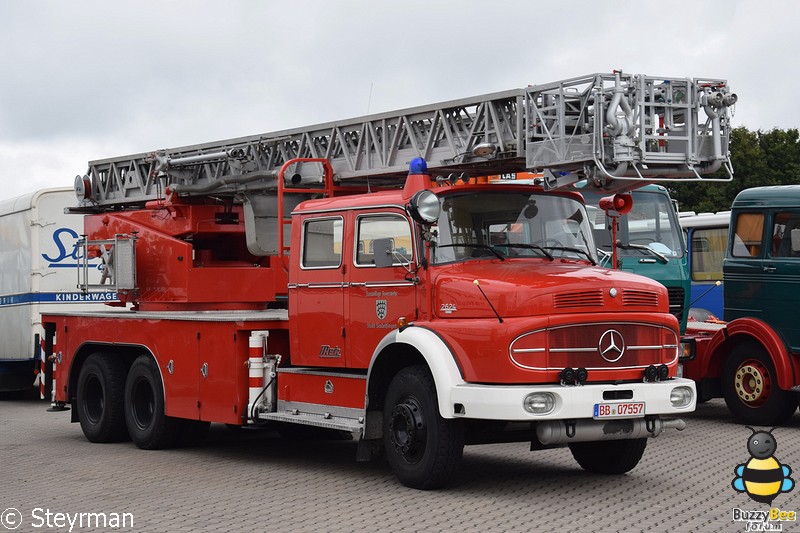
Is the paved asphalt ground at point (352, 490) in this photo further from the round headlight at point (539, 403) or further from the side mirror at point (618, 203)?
the side mirror at point (618, 203)

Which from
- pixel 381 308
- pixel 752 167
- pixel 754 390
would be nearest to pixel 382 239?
pixel 381 308

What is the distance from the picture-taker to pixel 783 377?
14.2 meters

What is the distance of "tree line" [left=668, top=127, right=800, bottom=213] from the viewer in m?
48.5

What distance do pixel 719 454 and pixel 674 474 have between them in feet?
4.90

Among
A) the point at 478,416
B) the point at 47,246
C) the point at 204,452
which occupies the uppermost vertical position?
the point at 47,246

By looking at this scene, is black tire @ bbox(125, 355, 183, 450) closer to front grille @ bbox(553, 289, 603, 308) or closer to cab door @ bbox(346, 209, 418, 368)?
cab door @ bbox(346, 209, 418, 368)

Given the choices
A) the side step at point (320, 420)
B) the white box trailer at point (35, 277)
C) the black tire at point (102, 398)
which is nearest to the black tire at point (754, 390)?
the side step at point (320, 420)

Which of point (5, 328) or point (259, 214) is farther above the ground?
point (259, 214)

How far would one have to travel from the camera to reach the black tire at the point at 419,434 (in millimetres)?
9773

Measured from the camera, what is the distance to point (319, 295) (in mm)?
11383

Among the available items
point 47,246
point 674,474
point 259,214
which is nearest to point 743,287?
point 674,474

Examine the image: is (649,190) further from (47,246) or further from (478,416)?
(47,246)

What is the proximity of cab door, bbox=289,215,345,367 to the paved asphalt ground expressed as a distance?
1156 mm

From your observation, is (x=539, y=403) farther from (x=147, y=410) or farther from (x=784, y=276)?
(x=784, y=276)
